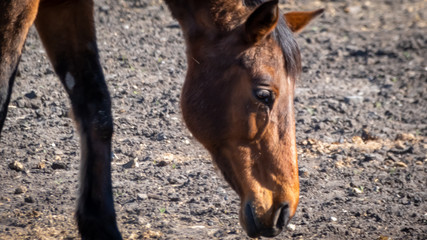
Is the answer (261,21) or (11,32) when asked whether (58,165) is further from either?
(261,21)

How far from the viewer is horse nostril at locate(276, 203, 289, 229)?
121 inches

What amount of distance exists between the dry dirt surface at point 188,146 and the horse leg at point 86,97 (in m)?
0.27

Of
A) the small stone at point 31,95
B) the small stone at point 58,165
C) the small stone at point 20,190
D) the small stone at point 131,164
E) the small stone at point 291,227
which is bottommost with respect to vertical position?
the small stone at point 291,227

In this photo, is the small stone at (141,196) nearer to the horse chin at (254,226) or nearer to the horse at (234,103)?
the horse at (234,103)

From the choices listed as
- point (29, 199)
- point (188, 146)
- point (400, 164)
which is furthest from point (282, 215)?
point (400, 164)

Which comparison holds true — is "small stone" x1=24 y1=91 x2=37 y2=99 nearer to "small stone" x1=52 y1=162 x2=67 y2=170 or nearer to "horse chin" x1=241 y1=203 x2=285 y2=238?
"small stone" x1=52 y1=162 x2=67 y2=170

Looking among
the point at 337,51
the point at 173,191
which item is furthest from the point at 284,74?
the point at 337,51

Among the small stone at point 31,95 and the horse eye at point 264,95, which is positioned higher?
the small stone at point 31,95

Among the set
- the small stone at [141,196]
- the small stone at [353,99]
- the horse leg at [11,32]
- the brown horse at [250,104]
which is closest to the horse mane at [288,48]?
the brown horse at [250,104]

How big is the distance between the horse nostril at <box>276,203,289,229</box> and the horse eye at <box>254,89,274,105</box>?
57 cm

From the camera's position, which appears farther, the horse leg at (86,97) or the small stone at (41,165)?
the small stone at (41,165)

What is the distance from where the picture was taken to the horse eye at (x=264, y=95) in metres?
3.11

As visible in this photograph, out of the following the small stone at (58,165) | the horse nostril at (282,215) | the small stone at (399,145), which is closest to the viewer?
the horse nostril at (282,215)

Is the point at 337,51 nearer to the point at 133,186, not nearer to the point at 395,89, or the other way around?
the point at 395,89
